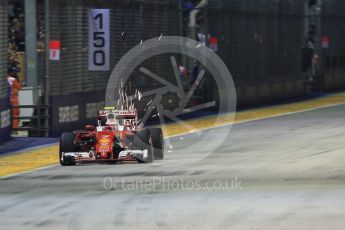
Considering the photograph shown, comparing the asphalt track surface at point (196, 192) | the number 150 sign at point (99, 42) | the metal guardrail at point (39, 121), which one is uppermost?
the number 150 sign at point (99, 42)

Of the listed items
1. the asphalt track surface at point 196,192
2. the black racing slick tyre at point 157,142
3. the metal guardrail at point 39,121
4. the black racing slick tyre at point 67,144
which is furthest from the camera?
the metal guardrail at point 39,121

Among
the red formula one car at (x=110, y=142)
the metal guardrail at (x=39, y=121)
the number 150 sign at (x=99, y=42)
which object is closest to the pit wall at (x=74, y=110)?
the metal guardrail at (x=39, y=121)

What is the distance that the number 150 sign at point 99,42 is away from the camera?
27250mm

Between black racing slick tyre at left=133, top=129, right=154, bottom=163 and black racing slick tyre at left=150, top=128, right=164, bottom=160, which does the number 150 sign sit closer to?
black racing slick tyre at left=150, top=128, right=164, bottom=160

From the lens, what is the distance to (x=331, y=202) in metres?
14.0

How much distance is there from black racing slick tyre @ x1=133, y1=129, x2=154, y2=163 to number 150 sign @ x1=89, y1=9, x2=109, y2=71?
27.4ft

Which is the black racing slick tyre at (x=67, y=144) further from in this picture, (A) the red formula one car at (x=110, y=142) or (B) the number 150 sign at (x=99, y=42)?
(B) the number 150 sign at (x=99, y=42)

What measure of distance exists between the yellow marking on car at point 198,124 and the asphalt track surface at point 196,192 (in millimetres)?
1126

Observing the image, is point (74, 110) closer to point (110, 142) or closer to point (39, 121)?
point (39, 121)

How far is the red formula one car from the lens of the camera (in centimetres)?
1881

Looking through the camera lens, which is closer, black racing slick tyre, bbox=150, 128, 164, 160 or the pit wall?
black racing slick tyre, bbox=150, 128, 164, 160

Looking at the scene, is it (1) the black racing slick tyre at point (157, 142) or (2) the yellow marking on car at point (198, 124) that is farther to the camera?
(2) the yellow marking on car at point (198, 124)

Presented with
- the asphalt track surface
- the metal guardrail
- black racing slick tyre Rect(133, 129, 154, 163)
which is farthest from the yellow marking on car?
the metal guardrail

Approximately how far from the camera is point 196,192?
49.9 ft
